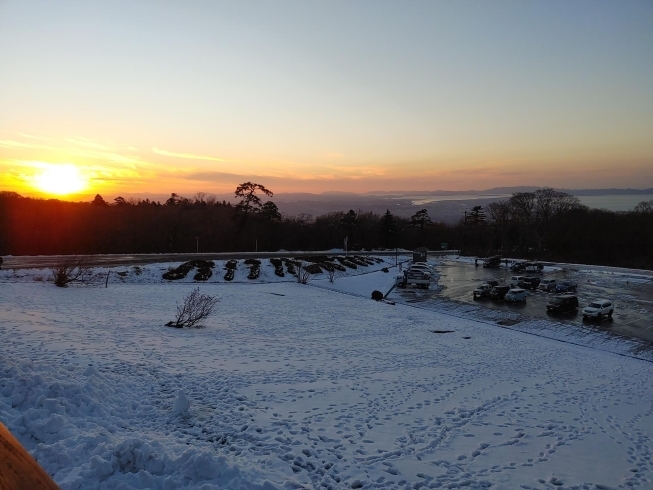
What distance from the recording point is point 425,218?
82438 millimetres

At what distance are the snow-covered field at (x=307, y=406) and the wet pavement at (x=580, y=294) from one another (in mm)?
6916

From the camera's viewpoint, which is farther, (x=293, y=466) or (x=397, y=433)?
(x=397, y=433)

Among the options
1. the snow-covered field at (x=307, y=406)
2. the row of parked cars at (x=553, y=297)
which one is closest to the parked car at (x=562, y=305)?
the row of parked cars at (x=553, y=297)

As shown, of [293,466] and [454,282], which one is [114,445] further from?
[454,282]

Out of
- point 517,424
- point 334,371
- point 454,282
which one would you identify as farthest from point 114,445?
point 454,282

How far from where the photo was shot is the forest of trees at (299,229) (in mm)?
54562

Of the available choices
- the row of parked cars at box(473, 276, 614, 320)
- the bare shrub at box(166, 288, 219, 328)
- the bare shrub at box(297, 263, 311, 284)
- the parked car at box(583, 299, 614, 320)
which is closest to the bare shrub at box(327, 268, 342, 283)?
the bare shrub at box(297, 263, 311, 284)

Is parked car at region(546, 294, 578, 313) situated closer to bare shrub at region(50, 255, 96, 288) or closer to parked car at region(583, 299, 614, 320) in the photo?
parked car at region(583, 299, 614, 320)

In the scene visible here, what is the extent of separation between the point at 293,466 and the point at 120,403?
365cm

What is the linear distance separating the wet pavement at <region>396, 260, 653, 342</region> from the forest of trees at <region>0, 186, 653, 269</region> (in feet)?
53.7

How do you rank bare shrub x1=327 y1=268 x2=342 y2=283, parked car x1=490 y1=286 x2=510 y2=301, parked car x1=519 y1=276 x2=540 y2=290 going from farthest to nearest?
parked car x1=519 y1=276 x2=540 y2=290 < bare shrub x1=327 y1=268 x2=342 y2=283 < parked car x1=490 y1=286 x2=510 y2=301

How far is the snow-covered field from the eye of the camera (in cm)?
584

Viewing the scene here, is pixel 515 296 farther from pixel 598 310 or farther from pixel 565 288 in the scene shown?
pixel 565 288

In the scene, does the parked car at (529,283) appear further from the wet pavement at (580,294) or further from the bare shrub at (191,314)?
the bare shrub at (191,314)
